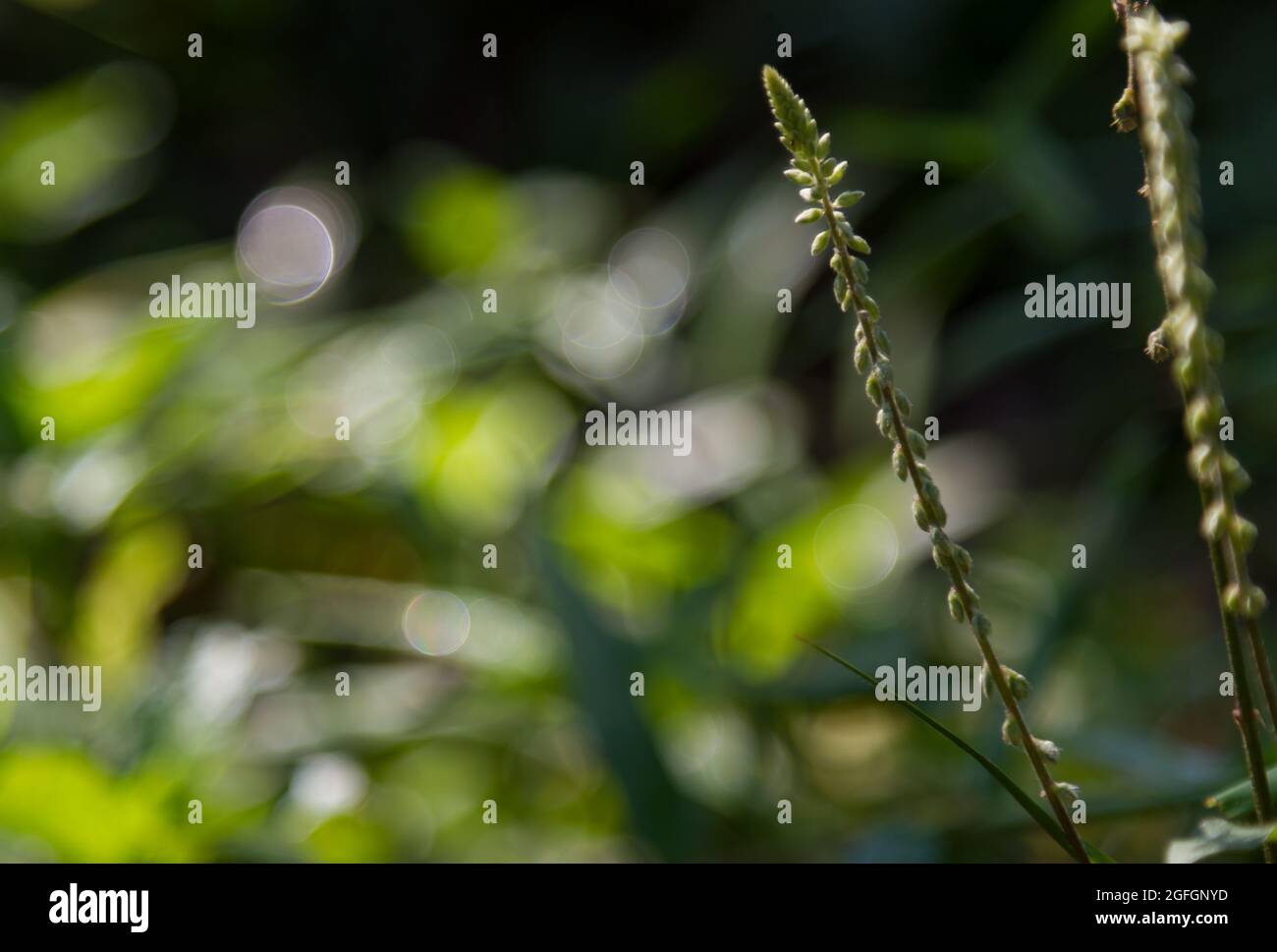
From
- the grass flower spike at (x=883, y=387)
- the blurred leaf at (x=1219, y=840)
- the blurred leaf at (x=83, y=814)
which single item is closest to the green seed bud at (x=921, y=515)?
the grass flower spike at (x=883, y=387)

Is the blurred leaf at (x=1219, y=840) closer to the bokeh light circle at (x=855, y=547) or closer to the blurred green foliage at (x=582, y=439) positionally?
the blurred green foliage at (x=582, y=439)

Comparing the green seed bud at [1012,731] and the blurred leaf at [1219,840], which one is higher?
the green seed bud at [1012,731]

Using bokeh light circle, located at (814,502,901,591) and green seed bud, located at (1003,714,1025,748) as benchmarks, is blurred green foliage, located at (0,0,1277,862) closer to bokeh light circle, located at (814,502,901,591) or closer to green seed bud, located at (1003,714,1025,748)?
bokeh light circle, located at (814,502,901,591)

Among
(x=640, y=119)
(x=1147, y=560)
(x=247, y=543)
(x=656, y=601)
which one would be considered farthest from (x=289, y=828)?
(x=640, y=119)

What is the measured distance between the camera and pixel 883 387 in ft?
0.88

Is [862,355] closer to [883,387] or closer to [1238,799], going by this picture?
[883,387]

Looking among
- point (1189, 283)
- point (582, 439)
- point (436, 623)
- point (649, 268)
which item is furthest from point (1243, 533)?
point (649, 268)

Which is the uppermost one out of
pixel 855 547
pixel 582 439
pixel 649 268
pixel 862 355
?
pixel 649 268

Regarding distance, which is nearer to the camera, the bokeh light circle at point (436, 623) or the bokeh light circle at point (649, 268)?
the bokeh light circle at point (436, 623)

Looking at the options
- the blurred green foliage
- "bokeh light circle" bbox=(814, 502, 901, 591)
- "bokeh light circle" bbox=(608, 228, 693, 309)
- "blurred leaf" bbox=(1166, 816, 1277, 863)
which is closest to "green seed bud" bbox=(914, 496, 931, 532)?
"blurred leaf" bbox=(1166, 816, 1277, 863)

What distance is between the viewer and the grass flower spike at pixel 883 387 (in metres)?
0.27

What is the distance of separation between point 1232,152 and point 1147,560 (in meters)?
0.42

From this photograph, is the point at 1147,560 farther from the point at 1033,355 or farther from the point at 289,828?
the point at 289,828

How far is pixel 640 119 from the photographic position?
140 cm
